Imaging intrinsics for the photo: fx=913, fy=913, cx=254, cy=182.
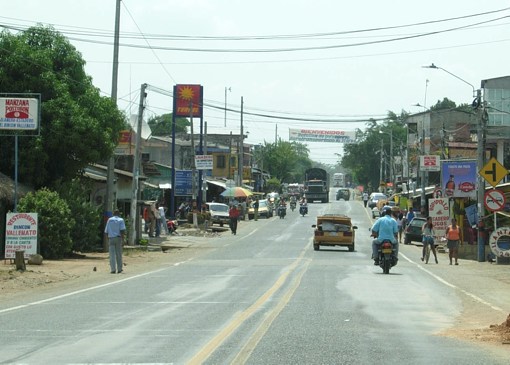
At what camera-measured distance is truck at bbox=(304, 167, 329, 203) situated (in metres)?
112

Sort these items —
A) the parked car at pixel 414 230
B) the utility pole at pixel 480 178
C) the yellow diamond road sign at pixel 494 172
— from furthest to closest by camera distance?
1. the parked car at pixel 414 230
2. the utility pole at pixel 480 178
3. the yellow diamond road sign at pixel 494 172

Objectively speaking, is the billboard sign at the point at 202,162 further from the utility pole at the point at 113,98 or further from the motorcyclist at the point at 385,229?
the motorcyclist at the point at 385,229

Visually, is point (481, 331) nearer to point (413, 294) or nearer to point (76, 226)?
point (413, 294)

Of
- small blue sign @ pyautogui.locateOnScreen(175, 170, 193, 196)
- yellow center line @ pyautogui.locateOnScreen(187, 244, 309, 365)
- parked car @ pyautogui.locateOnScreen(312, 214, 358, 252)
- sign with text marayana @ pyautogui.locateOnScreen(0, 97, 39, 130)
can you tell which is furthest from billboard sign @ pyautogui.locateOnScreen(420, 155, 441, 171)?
yellow center line @ pyautogui.locateOnScreen(187, 244, 309, 365)

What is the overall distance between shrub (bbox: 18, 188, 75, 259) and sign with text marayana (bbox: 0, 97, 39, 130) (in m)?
3.08

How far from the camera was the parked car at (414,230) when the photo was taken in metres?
52.1

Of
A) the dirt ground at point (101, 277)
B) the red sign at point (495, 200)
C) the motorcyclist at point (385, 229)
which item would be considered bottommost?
the dirt ground at point (101, 277)

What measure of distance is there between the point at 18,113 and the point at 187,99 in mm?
43226

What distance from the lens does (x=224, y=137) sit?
136500 mm

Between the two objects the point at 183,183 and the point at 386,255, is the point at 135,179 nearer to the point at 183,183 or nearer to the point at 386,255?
the point at 386,255

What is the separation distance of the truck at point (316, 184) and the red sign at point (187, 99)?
4054cm

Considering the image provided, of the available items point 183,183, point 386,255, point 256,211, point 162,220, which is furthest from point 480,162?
point 256,211

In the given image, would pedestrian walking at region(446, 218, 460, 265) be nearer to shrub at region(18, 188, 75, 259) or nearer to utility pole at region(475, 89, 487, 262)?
utility pole at region(475, 89, 487, 262)

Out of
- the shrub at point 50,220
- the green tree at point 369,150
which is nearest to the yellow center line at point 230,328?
the shrub at point 50,220
